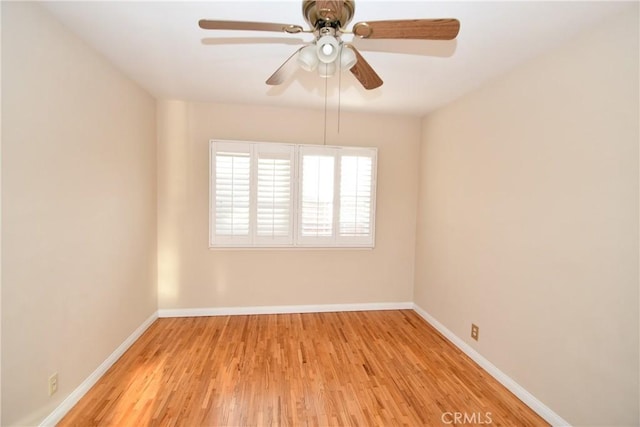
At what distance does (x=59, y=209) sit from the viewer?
68.5 inches

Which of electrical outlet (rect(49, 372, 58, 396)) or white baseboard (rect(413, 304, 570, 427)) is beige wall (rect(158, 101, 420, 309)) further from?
electrical outlet (rect(49, 372, 58, 396))

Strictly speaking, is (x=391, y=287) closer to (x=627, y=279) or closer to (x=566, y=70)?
(x=627, y=279)

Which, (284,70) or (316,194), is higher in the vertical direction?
(284,70)

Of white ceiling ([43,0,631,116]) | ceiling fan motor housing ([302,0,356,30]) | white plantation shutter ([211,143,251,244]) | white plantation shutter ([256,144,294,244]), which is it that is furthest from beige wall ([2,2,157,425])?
ceiling fan motor housing ([302,0,356,30])

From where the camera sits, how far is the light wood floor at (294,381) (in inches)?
72.9

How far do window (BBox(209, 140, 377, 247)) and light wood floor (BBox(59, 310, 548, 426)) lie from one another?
1.04 meters

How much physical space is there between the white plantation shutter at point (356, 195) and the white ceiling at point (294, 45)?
75 centimetres

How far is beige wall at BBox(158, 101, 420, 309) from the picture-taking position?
3.24m

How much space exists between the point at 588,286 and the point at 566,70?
4.47 feet

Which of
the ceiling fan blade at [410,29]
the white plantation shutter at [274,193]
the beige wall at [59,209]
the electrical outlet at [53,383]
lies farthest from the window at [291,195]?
the ceiling fan blade at [410,29]

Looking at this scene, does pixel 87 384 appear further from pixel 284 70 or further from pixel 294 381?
→ pixel 284 70

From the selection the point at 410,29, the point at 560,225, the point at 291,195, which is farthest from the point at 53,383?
the point at 560,225

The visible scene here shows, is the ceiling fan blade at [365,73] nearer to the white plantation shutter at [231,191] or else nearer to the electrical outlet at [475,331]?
the white plantation shutter at [231,191]

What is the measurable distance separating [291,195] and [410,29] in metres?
2.32
